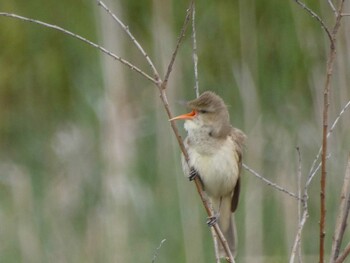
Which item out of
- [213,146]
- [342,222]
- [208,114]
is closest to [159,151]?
[213,146]

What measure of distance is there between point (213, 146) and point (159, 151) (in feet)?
4.38

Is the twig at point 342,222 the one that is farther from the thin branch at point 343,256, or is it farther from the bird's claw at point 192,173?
the bird's claw at point 192,173

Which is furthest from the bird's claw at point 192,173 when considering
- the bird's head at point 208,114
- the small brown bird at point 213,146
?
the bird's head at point 208,114

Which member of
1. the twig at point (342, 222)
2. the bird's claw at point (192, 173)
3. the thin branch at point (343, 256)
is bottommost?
the thin branch at point (343, 256)

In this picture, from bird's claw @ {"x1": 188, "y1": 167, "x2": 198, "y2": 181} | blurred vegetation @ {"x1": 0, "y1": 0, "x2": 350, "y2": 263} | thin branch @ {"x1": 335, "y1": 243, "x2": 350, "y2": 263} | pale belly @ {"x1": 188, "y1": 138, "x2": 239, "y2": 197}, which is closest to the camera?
thin branch @ {"x1": 335, "y1": 243, "x2": 350, "y2": 263}

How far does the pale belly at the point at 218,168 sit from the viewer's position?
3869 mm

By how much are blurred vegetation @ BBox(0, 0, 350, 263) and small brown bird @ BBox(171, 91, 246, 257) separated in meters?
0.82

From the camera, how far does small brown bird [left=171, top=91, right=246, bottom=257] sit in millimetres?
3797

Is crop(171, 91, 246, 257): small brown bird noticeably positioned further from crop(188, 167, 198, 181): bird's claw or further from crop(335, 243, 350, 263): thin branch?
crop(335, 243, 350, 263): thin branch

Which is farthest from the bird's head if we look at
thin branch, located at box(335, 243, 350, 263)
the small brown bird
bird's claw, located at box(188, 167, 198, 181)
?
thin branch, located at box(335, 243, 350, 263)

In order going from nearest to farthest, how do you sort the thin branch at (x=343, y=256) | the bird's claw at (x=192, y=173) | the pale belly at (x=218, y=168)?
1. the thin branch at (x=343, y=256)
2. the bird's claw at (x=192, y=173)
3. the pale belly at (x=218, y=168)

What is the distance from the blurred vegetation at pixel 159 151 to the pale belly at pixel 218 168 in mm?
787

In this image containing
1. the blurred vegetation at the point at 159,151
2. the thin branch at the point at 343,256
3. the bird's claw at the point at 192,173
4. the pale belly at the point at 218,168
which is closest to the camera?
the thin branch at the point at 343,256

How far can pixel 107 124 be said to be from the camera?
5531 millimetres
